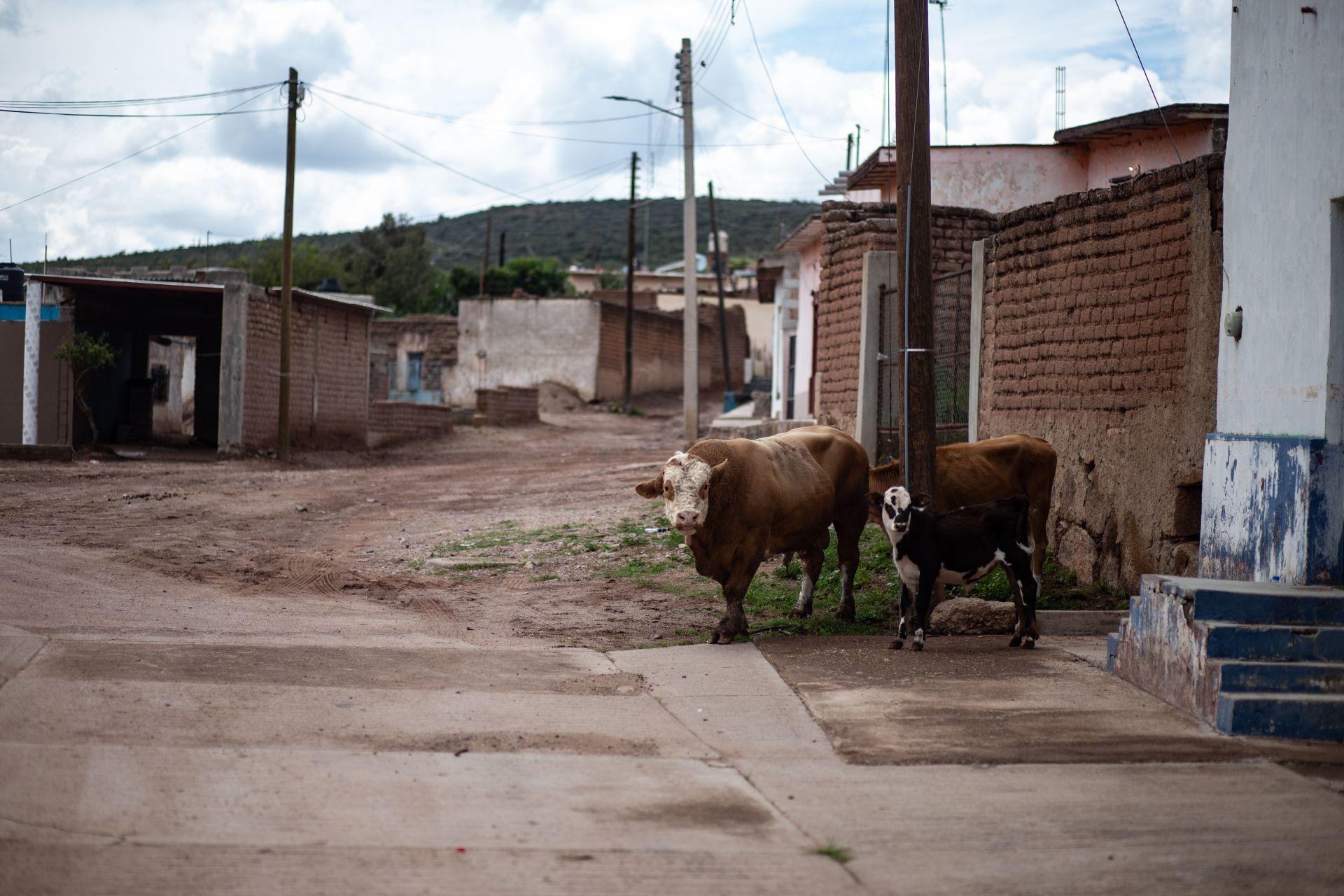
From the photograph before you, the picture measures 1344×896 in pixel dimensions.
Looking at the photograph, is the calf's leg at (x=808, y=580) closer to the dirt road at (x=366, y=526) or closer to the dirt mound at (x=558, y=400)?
the dirt road at (x=366, y=526)

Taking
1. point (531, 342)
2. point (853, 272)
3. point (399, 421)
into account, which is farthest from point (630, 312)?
point (853, 272)

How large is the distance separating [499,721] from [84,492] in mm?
13370

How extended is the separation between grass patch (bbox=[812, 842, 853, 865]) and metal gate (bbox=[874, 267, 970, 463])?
8367 mm

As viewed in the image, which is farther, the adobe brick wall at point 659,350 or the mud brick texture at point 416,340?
the mud brick texture at point 416,340

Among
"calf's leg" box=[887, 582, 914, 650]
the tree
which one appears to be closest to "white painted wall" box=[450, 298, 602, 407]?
the tree

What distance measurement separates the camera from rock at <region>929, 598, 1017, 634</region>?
8.81 meters

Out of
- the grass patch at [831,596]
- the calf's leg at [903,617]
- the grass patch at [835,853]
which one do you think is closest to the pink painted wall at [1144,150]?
the grass patch at [831,596]

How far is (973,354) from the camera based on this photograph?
473 inches

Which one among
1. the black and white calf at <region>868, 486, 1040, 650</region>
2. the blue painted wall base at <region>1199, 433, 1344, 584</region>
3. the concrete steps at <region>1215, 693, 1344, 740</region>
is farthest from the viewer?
the black and white calf at <region>868, 486, 1040, 650</region>

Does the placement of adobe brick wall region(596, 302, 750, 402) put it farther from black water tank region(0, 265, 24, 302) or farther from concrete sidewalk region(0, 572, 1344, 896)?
concrete sidewalk region(0, 572, 1344, 896)

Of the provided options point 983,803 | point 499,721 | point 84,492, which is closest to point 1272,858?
point 983,803

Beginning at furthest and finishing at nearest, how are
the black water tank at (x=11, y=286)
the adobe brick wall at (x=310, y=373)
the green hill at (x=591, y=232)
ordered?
the green hill at (x=591, y=232), the black water tank at (x=11, y=286), the adobe brick wall at (x=310, y=373)

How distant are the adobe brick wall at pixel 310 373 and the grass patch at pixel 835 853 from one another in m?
22.2

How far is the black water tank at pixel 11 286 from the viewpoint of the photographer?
83.8 feet
